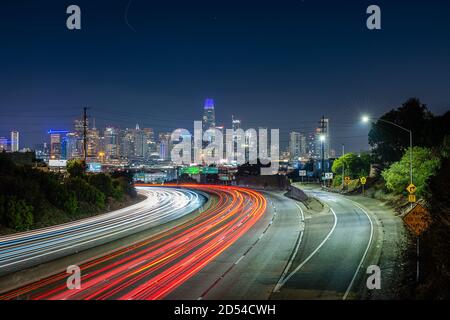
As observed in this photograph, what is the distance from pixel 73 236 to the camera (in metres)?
28.8

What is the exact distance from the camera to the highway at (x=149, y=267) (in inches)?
596

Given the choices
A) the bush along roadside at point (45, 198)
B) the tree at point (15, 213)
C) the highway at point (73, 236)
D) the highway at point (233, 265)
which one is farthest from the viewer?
the bush along roadside at point (45, 198)

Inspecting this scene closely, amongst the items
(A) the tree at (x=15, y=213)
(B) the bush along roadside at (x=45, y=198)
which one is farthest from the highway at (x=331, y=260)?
(B) the bush along roadside at (x=45, y=198)

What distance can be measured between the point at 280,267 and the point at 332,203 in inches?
1275

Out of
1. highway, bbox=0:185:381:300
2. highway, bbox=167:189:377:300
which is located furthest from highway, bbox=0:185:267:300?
highway, bbox=167:189:377:300

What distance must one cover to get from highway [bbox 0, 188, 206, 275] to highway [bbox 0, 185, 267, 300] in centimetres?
340

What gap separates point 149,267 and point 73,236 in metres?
11.9

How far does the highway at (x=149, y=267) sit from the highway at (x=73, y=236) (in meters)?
3.40

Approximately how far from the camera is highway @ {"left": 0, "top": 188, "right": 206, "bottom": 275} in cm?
2231

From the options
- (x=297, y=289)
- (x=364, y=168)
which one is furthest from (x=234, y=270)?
(x=364, y=168)

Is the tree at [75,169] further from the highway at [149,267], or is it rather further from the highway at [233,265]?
the highway at [149,267]

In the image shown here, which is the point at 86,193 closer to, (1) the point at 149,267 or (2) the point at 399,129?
(1) the point at 149,267

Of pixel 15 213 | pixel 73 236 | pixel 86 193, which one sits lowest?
pixel 73 236

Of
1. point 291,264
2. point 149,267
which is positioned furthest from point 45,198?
point 291,264
